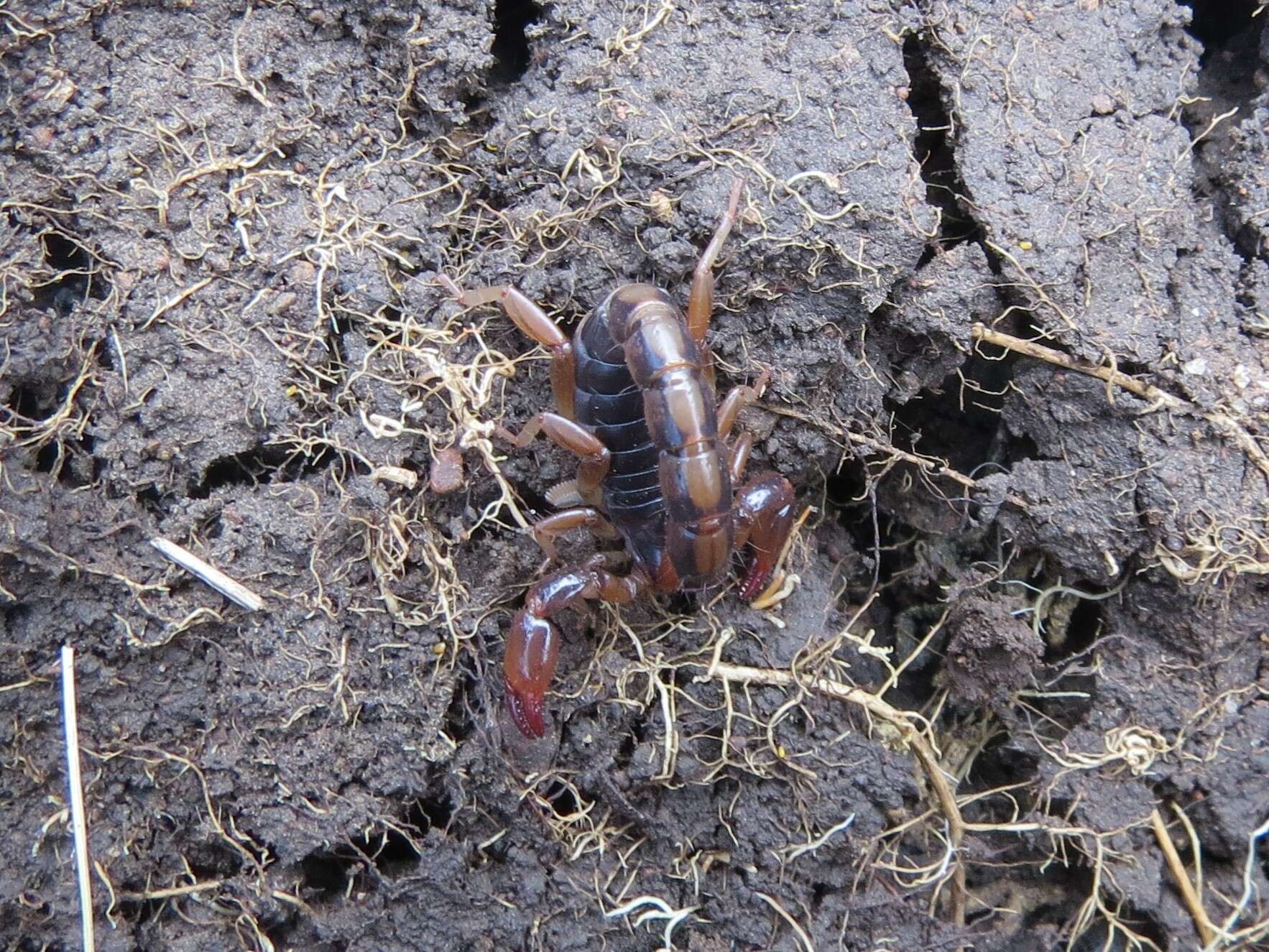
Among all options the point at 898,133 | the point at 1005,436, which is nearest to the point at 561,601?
the point at 1005,436

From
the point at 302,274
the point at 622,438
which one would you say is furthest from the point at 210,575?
the point at 622,438

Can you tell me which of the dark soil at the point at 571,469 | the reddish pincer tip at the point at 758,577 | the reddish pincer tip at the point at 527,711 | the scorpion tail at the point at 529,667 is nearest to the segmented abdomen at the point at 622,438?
the dark soil at the point at 571,469

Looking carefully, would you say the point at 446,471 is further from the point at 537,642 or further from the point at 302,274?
the point at 302,274

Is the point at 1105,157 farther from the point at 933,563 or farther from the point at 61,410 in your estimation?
the point at 61,410

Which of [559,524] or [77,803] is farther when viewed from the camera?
[559,524]

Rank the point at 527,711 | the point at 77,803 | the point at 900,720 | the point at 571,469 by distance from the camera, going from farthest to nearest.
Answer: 1. the point at 571,469
2. the point at 900,720
3. the point at 527,711
4. the point at 77,803
